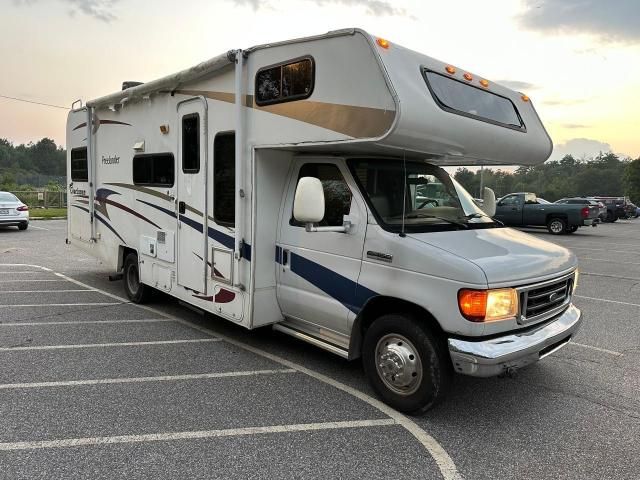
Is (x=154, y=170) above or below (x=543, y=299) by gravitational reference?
above

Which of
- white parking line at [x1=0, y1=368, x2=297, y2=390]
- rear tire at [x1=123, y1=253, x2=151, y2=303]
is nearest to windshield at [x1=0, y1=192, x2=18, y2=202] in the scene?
rear tire at [x1=123, y1=253, x2=151, y2=303]

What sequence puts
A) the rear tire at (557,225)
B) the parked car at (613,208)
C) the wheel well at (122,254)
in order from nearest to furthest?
the wheel well at (122,254), the rear tire at (557,225), the parked car at (613,208)

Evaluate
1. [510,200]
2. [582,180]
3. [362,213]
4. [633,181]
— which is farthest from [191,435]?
[582,180]

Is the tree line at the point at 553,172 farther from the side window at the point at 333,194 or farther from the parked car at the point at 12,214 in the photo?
the side window at the point at 333,194

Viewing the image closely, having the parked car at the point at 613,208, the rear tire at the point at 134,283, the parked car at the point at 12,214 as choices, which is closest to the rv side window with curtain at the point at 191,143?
the rear tire at the point at 134,283

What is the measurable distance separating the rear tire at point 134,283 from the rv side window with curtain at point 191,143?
2117 mm

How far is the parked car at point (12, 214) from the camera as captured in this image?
16.6 m

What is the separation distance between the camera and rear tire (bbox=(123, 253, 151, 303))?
23.4 feet

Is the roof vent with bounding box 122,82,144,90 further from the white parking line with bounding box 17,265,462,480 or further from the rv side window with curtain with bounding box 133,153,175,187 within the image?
the white parking line with bounding box 17,265,462,480

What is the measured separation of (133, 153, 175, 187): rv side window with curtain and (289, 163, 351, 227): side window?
2278 millimetres

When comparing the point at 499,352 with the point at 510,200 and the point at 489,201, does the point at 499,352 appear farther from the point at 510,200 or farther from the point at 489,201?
the point at 510,200

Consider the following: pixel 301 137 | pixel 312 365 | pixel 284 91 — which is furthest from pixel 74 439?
pixel 284 91

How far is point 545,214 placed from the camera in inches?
795

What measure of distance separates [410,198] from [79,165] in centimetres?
632
